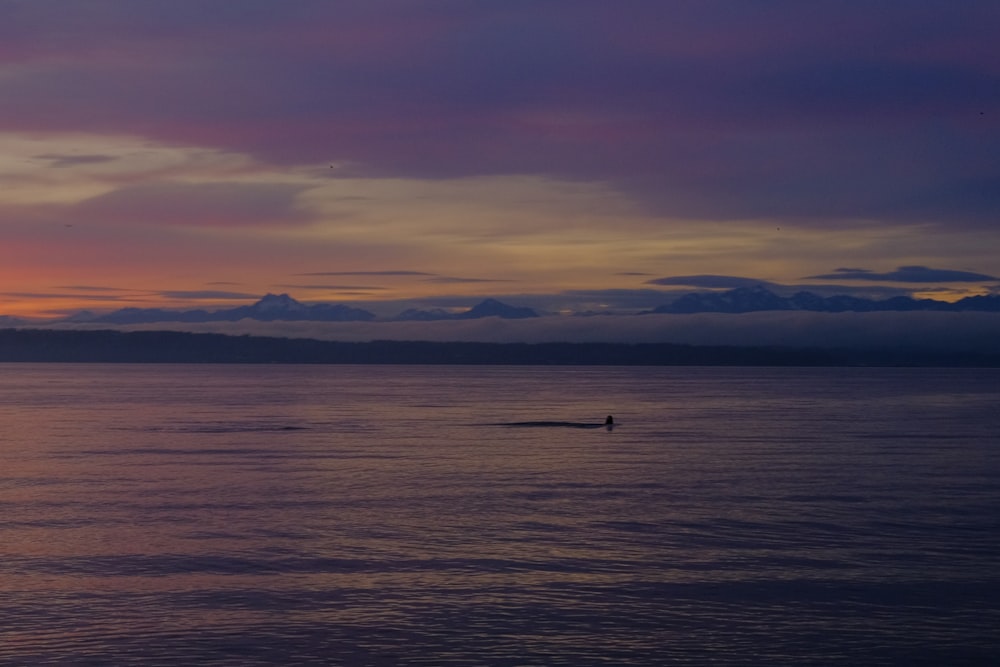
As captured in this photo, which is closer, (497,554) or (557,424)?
(497,554)

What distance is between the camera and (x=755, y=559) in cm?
3600

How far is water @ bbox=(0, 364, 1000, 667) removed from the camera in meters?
26.2

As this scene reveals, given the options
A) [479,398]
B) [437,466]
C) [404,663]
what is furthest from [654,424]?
[404,663]

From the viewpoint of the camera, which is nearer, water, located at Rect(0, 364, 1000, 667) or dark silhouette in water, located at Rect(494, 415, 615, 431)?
water, located at Rect(0, 364, 1000, 667)

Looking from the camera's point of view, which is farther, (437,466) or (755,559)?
(437,466)

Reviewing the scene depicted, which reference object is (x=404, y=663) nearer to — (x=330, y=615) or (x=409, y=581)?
(x=330, y=615)

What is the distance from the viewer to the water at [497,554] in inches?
1032

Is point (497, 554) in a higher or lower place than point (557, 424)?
higher

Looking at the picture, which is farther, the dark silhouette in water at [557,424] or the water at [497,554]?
the dark silhouette in water at [557,424]

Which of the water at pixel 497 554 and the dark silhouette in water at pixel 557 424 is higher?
the water at pixel 497 554

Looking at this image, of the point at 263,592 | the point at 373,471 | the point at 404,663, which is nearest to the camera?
the point at 404,663

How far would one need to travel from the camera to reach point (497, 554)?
36.8m

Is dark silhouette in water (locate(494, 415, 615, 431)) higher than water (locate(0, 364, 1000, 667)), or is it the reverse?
water (locate(0, 364, 1000, 667))

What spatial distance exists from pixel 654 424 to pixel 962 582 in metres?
78.5
